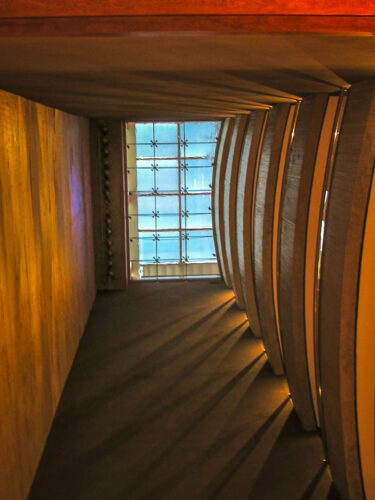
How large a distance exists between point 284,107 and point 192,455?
16.8ft

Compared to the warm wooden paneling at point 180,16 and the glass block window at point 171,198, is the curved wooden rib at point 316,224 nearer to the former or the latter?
the warm wooden paneling at point 180,16

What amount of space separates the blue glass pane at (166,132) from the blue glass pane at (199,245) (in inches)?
112

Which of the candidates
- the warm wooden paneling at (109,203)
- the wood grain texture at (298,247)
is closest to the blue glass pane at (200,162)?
the warm wooden paneling at (109,203)

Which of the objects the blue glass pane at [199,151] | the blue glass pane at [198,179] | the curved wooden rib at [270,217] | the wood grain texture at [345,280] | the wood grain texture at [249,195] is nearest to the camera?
the wood grain texture at [345,280]

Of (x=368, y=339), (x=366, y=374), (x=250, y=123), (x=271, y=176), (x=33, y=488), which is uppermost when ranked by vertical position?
(x=250, y=123)

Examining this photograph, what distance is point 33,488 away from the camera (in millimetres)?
7062

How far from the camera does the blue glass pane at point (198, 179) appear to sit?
17391 millimetres

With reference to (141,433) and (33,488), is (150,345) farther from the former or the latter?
(33,488)

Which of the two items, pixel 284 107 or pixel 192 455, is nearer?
pixel 192 455

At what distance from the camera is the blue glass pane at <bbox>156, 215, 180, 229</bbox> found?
17.6m

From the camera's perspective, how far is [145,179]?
1739cm

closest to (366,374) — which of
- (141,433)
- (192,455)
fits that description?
(192,455)

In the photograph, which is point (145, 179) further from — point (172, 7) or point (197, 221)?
point (172, 7)

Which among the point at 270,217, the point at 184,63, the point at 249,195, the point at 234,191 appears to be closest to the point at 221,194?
the point at 234,191
